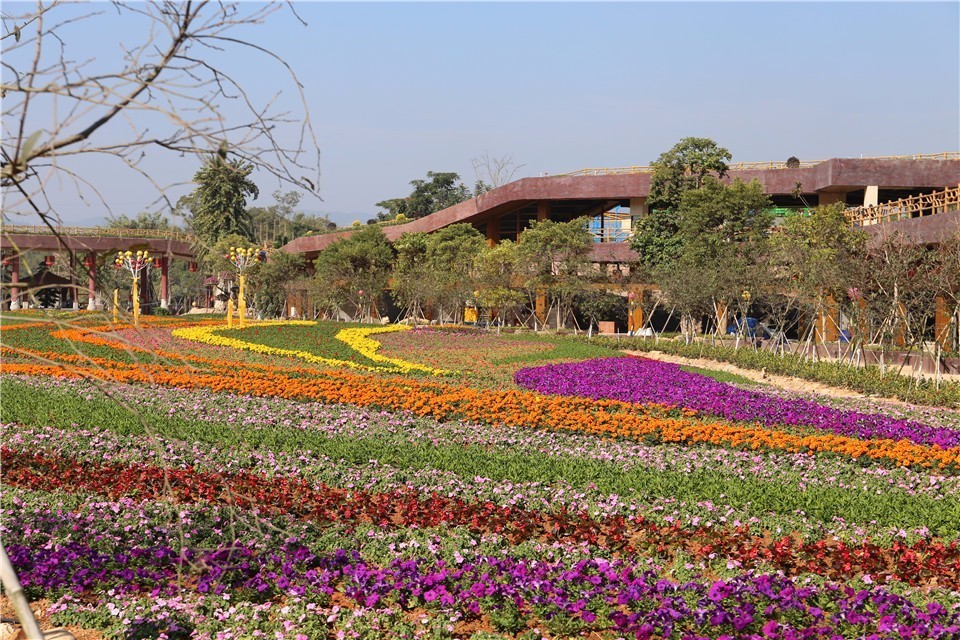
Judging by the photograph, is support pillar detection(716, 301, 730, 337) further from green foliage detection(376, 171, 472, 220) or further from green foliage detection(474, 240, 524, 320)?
green foliage detection(376, 171, 472, 220)

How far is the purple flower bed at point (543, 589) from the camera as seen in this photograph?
461cm

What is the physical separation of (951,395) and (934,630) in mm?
11676

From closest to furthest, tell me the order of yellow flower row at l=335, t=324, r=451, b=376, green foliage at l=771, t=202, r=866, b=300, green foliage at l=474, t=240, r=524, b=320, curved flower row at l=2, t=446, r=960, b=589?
curved flower row at l=2, t=446, r=960, b=589 → yellow flower row at l=335, t=324, r=451, b=376 → green foliage at l=771, t=202, r=866, b=300 → green foliage at l=474, t=240, r=524, b=320

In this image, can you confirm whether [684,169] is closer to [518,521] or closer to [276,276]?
[276,276]

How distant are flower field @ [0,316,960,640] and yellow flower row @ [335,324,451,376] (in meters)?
5.04

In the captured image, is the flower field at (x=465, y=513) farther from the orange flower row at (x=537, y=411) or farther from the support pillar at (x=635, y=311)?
the support pillar at (x=635, y=311)

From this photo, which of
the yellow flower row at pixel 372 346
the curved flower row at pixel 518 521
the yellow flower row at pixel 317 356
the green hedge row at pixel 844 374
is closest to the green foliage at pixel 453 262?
the yellow flower row at pixel 372 346

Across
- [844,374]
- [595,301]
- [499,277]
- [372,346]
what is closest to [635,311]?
[595,301]

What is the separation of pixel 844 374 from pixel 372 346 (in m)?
12.1

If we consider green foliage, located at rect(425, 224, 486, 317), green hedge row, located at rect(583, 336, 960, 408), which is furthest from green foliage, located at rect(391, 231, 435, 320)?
green hedge row, located at rect(583, 336, 960, 408)

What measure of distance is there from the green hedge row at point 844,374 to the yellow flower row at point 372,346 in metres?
7.35

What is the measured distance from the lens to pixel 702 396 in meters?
14.1

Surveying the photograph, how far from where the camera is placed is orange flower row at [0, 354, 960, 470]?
32.6 feet

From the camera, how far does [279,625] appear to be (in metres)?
4.72
